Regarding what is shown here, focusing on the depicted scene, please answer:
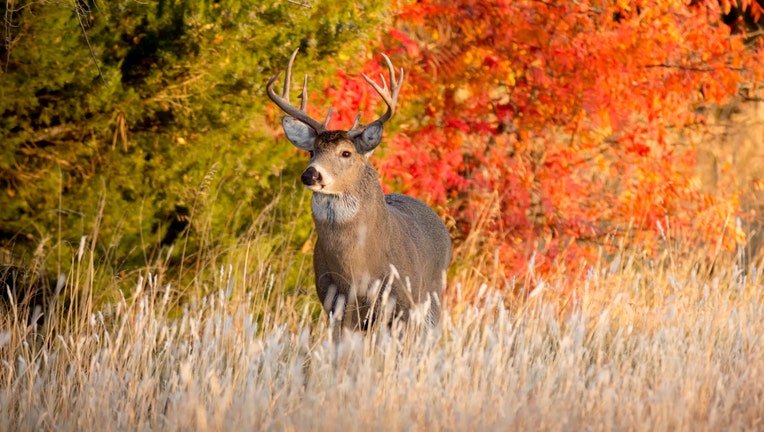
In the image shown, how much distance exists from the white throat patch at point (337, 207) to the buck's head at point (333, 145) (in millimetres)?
45

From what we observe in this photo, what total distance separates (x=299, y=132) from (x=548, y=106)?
3205mm

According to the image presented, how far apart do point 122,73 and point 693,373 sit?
181 inches

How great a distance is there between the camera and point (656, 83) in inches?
347

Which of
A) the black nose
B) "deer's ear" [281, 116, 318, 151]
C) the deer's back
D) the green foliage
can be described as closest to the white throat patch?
the black nose

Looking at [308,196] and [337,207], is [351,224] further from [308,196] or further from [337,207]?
[308,196]

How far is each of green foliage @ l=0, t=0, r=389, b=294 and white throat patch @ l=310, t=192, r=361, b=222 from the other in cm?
134

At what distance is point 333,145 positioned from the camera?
625 cm

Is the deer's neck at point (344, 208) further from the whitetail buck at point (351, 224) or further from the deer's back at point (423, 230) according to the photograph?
the deer's back at point (423, 230)

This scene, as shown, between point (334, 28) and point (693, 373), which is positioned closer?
point (693, 373)

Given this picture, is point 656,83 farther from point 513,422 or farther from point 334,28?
point 513,422

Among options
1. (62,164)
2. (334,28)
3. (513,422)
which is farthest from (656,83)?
(513,422)

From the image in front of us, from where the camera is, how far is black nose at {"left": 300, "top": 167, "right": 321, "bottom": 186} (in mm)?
5844

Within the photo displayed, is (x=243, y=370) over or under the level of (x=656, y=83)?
under

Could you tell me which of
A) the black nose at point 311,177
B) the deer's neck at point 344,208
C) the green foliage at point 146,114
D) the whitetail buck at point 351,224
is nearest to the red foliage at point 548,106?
the green foliage at point 146,114
